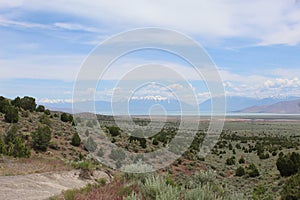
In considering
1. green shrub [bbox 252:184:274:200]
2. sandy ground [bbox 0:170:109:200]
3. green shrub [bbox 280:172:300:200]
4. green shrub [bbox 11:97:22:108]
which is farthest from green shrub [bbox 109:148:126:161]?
green shrub [bbox 280:172:300:200]

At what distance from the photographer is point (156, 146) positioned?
38062 mm

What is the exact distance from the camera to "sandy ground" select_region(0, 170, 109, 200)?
11.2m

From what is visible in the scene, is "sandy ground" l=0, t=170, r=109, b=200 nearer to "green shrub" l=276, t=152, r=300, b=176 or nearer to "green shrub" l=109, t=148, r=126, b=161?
"green shrub" l=109, t=148, r=126, b=161

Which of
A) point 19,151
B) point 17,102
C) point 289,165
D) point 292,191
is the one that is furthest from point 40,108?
point 292,191

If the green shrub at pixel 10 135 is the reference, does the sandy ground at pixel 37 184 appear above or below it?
below

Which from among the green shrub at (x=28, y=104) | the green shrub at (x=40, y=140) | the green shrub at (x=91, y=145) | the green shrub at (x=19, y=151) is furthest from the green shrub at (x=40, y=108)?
the green shrub at (x=19, y=151)

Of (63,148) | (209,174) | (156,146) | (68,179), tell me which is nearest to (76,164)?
(68,179)

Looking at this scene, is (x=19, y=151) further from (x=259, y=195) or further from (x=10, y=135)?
(x=259, y=195)

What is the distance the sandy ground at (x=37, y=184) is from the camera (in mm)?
11186

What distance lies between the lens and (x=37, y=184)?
13312 mm

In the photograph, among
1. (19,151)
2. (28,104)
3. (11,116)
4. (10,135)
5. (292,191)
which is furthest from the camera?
(28,104)

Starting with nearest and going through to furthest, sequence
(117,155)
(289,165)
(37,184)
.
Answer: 1. (37,184)
2. (289,165)
3. (117,155)

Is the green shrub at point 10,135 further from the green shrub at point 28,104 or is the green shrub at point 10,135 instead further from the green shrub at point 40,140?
the green shrub at point 28,104

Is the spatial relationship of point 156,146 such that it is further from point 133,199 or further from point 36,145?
point 133,199
